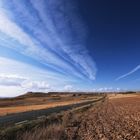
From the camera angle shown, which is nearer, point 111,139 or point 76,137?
point 111,139

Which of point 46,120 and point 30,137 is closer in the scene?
point 30,137

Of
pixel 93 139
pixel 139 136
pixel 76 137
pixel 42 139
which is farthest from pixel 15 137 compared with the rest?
pixel 139 136

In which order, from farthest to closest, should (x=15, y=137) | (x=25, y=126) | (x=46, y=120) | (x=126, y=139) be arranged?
(x=46, y=120), (x=25, y=126), (x=15, y=137), (x=126, y=139)

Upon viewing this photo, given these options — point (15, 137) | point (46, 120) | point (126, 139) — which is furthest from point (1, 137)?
point (46, 120)

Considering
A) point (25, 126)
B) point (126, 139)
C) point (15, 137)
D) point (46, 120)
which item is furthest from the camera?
point (46, 120)

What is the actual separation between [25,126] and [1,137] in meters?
4.62

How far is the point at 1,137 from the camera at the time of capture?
13.6m

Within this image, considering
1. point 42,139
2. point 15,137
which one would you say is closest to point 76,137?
point 42,139

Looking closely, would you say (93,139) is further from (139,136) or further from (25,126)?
(25,126)

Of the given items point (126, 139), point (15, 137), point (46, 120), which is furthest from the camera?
point (46, 120)

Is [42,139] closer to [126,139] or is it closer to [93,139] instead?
[93,139]

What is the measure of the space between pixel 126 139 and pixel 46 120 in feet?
37.2

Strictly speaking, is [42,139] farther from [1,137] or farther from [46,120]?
[46,120]

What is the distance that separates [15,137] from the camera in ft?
46.7
